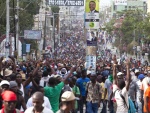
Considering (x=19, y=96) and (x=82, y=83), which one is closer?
(x=19, y=96)

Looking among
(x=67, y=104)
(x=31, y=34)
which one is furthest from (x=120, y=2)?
(x=67, y=104)

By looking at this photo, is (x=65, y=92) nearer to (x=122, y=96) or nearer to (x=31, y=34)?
(x=122, y=96)

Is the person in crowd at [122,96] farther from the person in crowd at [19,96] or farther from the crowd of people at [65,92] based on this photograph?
the person in crowd at [19,96]

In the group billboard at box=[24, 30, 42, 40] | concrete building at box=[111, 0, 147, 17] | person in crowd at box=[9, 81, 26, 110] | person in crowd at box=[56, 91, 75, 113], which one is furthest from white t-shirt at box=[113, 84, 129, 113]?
concrete building at box=[111, 0, 147, 17]

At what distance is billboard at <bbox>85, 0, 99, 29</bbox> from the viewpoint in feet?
112

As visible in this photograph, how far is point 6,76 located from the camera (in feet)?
44.7

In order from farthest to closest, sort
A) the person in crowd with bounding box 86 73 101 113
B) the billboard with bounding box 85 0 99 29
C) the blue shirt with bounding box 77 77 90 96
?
the billboard with bounding box 85 0 99 29 → the blue shirt with bounding box 77 77 90 96 → the person in crowd with bounding box 86 73 101 113

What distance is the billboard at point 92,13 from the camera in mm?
34219

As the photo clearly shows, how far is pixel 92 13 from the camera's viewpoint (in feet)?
113

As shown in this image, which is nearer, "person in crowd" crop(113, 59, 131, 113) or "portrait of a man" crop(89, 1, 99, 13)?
"person in crowd" crop(113, 59, 131, 113)

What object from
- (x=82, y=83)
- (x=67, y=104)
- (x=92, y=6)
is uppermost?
(x=92, y=6)

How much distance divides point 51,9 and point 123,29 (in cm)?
3381

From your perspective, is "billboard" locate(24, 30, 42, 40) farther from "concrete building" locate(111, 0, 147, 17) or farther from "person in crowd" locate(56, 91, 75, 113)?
"concrete building" locate(111, 0, 147, 17)

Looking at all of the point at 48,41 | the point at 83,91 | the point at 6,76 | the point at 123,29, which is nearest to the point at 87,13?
the point at 83,91
